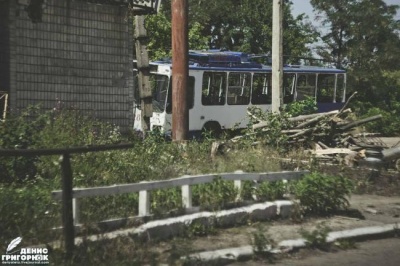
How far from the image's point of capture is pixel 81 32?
12.4 metres

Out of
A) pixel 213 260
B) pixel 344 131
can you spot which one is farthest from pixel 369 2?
pixel 213 260

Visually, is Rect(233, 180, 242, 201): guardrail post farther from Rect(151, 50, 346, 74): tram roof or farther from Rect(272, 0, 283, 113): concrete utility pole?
Rect(151, 50, 346, 74): tram roof

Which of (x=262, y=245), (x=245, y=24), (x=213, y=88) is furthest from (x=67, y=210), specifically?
(x=245, y=24)

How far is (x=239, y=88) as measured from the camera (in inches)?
814

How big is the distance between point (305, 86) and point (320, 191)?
1530 cm

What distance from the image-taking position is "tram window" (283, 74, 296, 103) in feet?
72.6

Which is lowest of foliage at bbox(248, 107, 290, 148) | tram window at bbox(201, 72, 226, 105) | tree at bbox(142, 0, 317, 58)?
foliage at bbox(248, 107, 290, 148)

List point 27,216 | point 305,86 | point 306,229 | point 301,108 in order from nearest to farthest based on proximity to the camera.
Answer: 1. point 27,216
2. point 306,229
3. point 301,108
4. point 305,86

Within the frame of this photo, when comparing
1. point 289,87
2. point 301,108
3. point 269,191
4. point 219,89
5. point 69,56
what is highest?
point 69,56

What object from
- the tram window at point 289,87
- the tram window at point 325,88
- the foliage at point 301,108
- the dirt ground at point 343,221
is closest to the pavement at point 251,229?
the dirt ground at point 343,221

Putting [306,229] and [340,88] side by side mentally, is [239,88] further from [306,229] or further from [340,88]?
[306,229]

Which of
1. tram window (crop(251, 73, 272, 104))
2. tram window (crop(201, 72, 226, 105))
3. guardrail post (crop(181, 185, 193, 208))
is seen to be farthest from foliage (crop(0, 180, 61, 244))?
tram window (crop(251, 73, 272, 104))

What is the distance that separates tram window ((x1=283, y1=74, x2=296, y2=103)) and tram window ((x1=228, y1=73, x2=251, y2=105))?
2015 mm

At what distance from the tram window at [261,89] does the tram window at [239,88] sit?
28 cm
